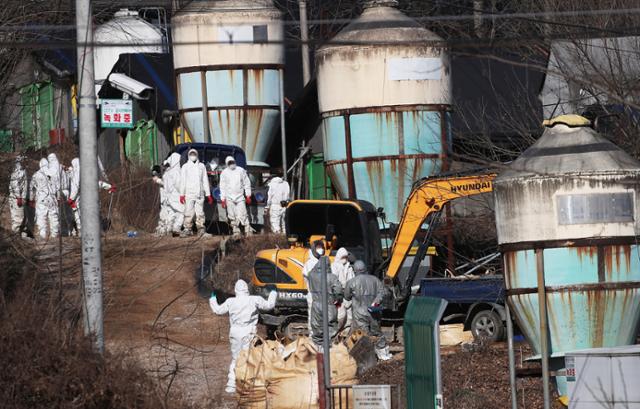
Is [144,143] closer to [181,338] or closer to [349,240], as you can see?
[349,240]

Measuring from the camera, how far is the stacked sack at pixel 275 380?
53.3 feet

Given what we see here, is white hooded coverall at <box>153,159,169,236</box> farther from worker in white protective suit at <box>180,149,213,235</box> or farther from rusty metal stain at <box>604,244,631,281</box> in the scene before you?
rusty metal stain at <box>604,244,631,281</box>

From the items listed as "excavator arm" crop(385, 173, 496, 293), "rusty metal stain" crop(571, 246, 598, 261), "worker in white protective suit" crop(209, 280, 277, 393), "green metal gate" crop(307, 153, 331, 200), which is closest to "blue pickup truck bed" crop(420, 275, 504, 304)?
"excavator arm" crop(385, 173, 496, 293)

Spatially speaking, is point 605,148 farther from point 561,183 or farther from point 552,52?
point 552,52

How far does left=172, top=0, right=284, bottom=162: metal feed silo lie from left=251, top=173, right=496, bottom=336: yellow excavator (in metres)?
9.96

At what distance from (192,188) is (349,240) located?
5.45 meters

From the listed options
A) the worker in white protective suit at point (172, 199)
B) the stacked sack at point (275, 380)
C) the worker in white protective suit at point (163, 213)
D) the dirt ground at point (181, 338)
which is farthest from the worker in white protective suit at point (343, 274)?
the worker in white protective suit at point (163, 213)

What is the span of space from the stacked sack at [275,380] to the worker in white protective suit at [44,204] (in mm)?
11279

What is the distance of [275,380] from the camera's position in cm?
1638

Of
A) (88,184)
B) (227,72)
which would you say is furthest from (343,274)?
(227,72)

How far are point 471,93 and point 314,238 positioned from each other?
1189 centimetres

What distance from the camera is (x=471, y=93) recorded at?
34094 mm

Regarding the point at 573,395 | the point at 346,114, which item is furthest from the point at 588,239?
the point at 346,114

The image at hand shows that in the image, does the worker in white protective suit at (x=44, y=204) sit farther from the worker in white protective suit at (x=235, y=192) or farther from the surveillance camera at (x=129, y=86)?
the surveillance camera at (x=129, y=86)
